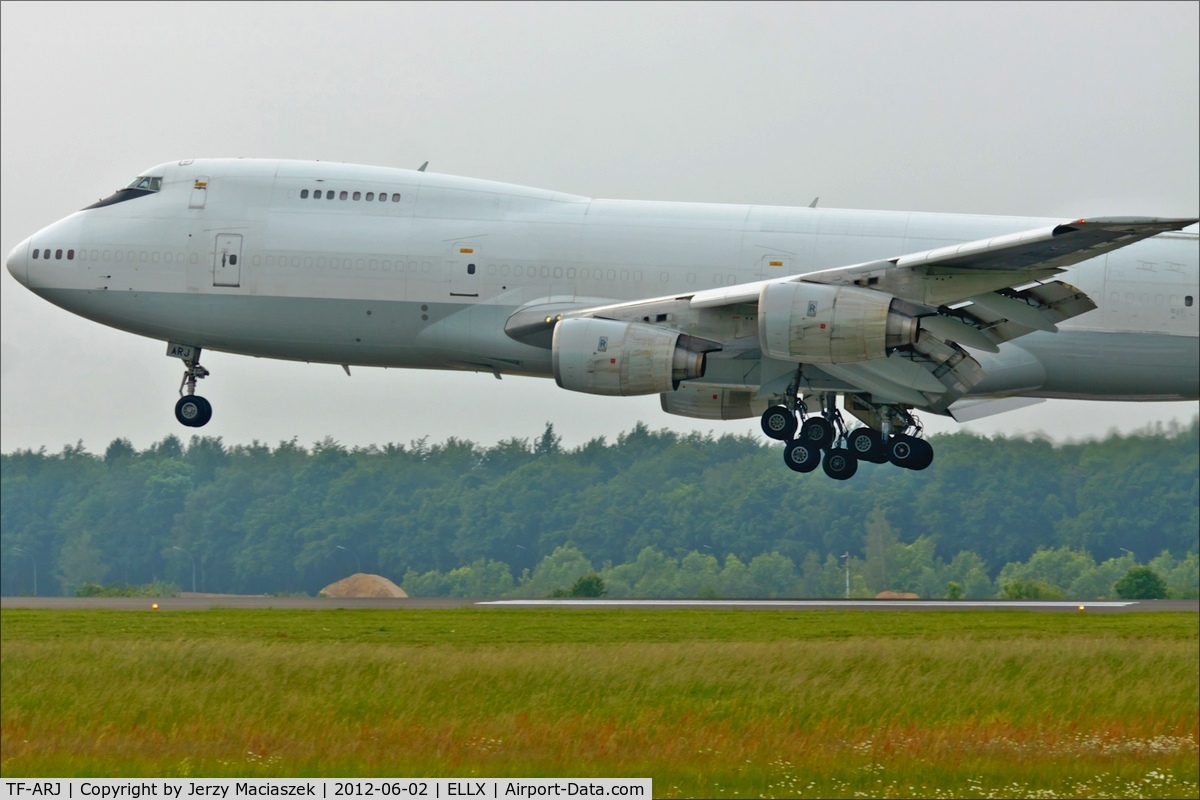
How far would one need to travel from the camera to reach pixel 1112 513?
7794 cm

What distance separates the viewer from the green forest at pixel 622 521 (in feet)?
251

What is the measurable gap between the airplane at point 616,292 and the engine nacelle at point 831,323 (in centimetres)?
11

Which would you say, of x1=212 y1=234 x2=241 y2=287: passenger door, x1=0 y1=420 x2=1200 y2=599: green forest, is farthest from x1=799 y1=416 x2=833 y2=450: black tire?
x1=0 y1=420 x2=1200 y2=599: green forest

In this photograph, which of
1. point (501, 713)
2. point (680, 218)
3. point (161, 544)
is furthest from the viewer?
point (161, 544)

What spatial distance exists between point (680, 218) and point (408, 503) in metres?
46.6

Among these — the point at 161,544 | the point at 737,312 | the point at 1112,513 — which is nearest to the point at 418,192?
the point at 737,312

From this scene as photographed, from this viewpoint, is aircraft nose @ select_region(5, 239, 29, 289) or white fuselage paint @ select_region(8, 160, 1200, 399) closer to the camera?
white fuselage paint @ select_region(8, 160, 1200, 399)

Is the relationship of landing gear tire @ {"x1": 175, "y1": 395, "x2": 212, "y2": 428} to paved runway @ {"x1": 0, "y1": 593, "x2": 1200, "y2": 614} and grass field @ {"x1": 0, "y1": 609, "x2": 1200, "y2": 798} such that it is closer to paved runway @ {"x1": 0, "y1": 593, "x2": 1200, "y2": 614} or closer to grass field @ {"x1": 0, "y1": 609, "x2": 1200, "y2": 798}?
grass field @ {"x1": 0, "y1": 609, "x2": 1200, "y2": 798}

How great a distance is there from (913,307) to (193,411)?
17181mm

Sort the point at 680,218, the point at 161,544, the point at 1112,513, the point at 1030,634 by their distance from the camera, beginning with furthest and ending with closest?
the point at 161,544, the point at 1112,513, the point at 1030,634, the point at 680,218

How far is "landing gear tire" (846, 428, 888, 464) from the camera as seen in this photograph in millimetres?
35812

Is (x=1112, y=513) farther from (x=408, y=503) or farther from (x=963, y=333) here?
(x=963, y=333)

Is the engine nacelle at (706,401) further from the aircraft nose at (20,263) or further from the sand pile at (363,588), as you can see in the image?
the sand pile at (363,588)

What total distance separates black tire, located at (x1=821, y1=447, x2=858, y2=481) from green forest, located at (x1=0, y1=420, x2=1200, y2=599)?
1513 inches
